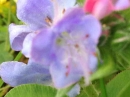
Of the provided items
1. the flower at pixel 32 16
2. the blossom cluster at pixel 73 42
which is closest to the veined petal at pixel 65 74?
the blossom cluster at pixel 73 42

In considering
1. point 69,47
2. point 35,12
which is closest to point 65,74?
point 69,47

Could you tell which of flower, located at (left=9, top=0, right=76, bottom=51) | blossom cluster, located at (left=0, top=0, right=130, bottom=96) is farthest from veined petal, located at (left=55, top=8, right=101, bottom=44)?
flower, located at (left=9, top=0, right=76, bottom=51)

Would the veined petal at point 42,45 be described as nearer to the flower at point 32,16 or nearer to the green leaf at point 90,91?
the flower at point 32,16

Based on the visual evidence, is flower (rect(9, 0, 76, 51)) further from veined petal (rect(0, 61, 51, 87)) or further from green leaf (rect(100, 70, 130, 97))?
green leaf (rect(100, 70, 130, 97))

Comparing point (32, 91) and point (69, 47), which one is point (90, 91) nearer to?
point (32, 91)

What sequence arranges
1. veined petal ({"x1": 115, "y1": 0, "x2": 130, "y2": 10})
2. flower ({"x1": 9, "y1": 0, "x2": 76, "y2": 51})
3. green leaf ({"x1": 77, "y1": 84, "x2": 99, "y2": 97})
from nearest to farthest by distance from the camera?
veined petal ({"x1": 115, "y1": 0, "x2": 130, "y2": 10}) < flower ({"x1": 9, "y1": 0, "x2": 76, "y2": 51}) < green leaf ({"x1": 77, "y1": 84, "x2": 99, "y2": 97})

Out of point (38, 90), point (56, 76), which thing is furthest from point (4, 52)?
point (56, 76)
